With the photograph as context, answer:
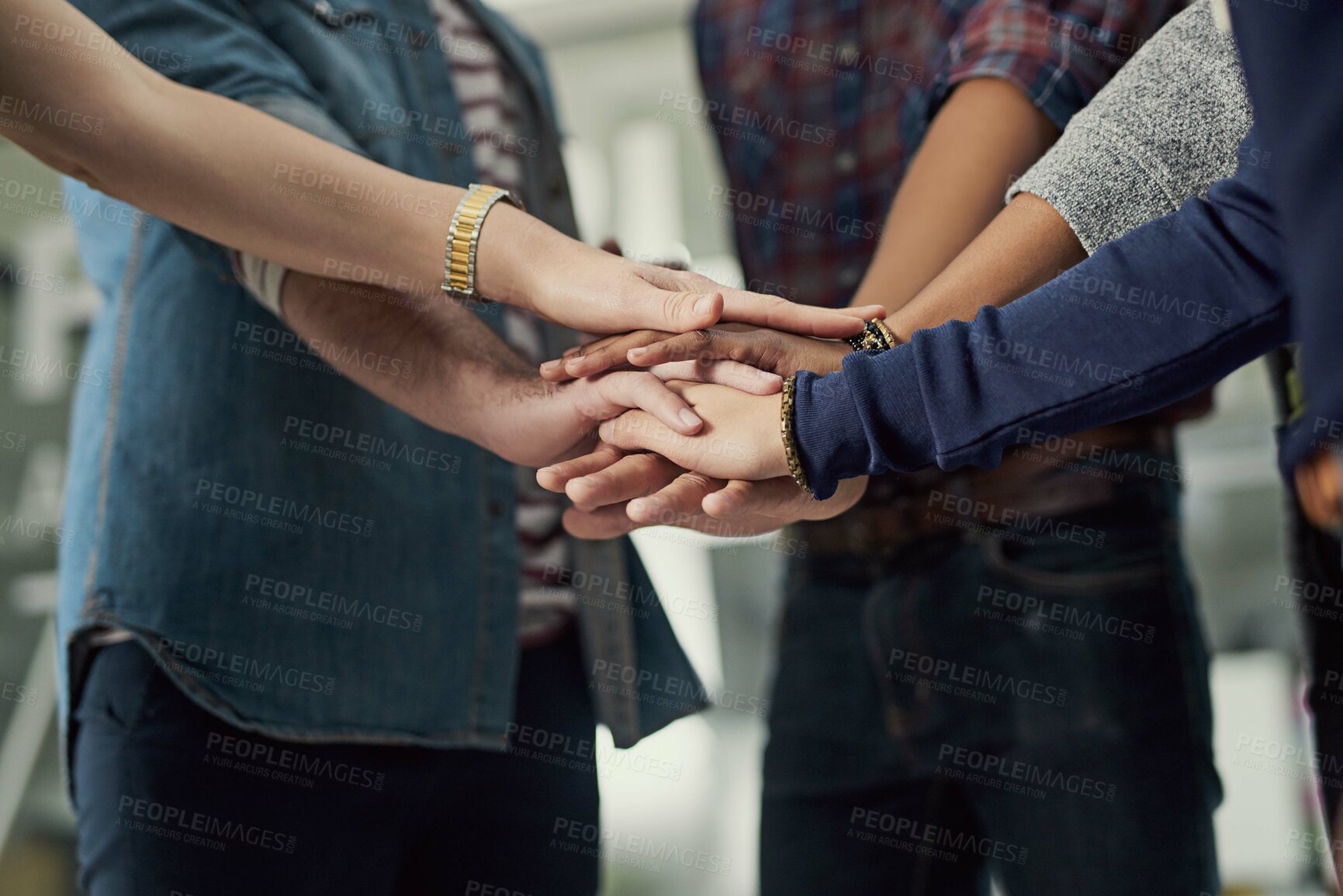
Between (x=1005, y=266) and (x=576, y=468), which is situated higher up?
(x=1005, y=266)

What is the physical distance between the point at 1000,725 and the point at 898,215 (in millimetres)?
550

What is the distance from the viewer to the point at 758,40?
1.43 m

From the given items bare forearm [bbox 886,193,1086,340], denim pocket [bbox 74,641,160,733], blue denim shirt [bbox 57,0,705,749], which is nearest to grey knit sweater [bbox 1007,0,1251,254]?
bare forearm [bbox 886,193,1086,340]

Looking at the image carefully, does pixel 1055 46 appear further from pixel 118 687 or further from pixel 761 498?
pixel 118 687

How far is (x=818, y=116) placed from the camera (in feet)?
4.50

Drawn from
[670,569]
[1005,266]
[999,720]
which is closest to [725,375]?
[1005,266]

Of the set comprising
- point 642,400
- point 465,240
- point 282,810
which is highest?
point 465,240

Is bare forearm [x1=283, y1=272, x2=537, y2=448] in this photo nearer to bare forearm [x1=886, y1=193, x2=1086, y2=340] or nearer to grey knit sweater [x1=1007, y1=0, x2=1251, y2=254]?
bare forearm [x1=886, y1=193, x2=1086, y2=340]

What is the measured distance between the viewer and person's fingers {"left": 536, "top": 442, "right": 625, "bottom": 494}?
91cm

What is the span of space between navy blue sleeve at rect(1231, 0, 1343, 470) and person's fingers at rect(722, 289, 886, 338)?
1.54ft

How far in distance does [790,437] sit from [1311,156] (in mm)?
443

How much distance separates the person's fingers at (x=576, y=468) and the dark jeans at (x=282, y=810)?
0.30m

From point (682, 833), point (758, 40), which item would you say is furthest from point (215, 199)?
point (682, 833)

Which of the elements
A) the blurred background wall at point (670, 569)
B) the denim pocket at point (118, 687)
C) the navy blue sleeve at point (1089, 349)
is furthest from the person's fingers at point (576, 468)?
the blurred background wall at point (670, 569)
